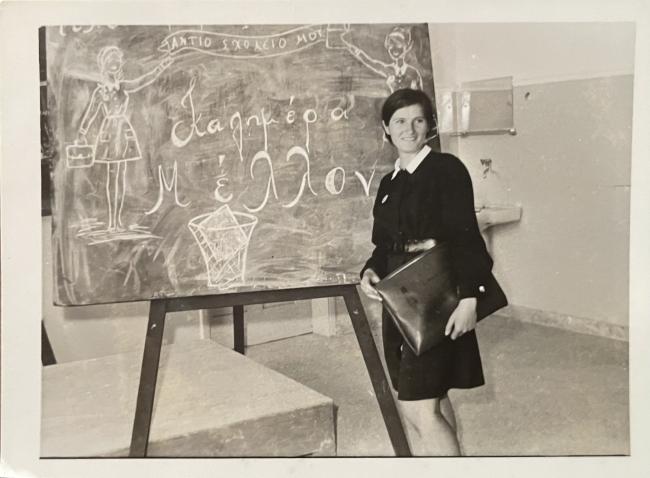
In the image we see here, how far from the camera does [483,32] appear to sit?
149 cm

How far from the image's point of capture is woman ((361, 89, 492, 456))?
1488 mm

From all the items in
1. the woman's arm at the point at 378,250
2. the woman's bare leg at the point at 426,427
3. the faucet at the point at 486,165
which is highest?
the faucet at the point at 486,165

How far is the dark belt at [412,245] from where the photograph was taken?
4.88 feet

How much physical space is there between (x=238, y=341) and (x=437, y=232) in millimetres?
588

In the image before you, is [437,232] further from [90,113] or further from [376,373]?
[90,113]

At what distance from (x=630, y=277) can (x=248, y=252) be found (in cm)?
98

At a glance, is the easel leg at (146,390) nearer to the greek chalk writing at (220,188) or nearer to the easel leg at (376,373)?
the greek chalk writing at (220,188)

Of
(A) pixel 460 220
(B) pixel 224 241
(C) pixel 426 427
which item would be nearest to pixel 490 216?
(A) pixel 460 220

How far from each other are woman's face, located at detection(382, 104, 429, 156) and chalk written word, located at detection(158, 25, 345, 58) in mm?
242

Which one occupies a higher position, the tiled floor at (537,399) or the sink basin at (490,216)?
the sink basin at (490,216)

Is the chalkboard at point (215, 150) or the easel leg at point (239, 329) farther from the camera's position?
the easel leg at point (239, 329)

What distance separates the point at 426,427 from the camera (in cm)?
151

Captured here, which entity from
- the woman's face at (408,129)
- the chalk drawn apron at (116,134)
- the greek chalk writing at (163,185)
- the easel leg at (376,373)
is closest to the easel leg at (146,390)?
the greek chalk writing at (163,185)
